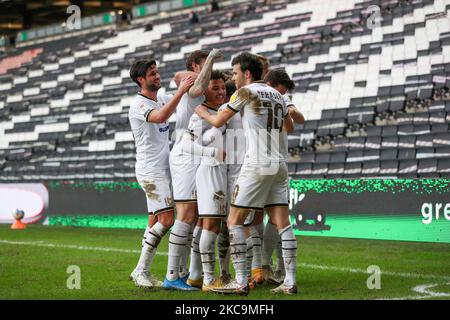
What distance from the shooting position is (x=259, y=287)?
7262mm

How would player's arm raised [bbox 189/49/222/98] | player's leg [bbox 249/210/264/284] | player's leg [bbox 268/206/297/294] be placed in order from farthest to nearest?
player's leg [bbox 249/210/264/284] < player's leg [bbox 268/206/297/294] < player's arm raised [bbox 189/49/222/98]

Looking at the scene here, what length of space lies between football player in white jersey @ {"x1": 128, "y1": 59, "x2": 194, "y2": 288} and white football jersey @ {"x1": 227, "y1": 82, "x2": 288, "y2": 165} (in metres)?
1.01

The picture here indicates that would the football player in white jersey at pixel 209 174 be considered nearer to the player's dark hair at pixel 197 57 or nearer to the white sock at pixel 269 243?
the player's dark hair at pixel 197 57

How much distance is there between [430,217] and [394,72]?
6.47 meters

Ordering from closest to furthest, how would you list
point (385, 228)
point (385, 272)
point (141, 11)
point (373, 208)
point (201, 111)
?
point (201, 111) < point (385, 272) < point (385, 228) < point (373, 208) < point (141, 11)

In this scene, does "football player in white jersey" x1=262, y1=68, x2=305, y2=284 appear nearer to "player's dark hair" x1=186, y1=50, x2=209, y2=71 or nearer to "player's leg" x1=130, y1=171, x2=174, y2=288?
"player's dark hair" x1=186, y1=50, x2=209, y2=71

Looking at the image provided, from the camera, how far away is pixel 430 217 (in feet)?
38.7

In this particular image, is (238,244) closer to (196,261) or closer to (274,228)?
(196,261)

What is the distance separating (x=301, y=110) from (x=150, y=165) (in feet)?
37.3

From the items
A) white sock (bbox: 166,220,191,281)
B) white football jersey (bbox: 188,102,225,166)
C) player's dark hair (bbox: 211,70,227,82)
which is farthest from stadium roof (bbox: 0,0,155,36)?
white sock (bbox: 166,220,191,281)

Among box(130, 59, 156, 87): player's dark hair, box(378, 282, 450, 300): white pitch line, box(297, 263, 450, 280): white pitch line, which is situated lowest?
box(378, 282, 450, 300): white pitch line

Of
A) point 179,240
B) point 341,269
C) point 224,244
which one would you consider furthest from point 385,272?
point 179,240

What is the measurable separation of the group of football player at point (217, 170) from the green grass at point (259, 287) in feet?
1.05

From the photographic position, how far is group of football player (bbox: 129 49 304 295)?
657 centimetres
